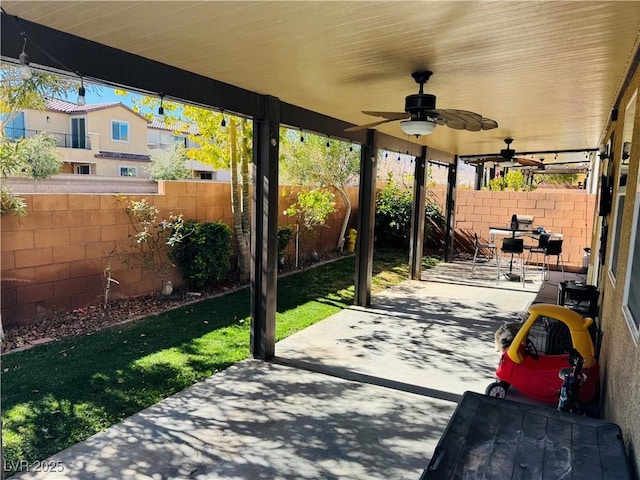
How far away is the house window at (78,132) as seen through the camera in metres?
18.4

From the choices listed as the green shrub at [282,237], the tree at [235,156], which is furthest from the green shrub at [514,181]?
the tree at [235,156]

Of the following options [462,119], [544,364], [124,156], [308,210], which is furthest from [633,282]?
[124,156]

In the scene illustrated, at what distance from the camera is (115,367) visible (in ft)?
13.5

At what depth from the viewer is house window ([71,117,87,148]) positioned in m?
18.4

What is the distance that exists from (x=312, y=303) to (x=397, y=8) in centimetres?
498

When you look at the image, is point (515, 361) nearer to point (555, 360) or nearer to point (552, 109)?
point (555, 360)

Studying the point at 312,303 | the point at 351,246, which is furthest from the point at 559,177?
the point at 312,303

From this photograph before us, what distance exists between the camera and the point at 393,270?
963 cm

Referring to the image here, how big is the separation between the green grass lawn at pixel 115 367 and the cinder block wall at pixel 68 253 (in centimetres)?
61

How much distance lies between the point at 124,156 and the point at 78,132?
6.59ft

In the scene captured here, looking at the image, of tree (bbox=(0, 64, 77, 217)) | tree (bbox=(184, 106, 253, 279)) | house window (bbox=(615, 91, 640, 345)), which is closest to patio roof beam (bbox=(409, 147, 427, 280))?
tree (bbox=(184, 106, 253, 279))

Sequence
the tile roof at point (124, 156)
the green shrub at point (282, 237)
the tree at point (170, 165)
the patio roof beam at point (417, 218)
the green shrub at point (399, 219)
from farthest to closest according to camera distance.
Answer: the tile roof at point (124, 156) < the tree at point (170, 165) < the green shrub at point (399, 219) < the patio roof beam at point (417, 218) < the green shrub at point (282, 237)

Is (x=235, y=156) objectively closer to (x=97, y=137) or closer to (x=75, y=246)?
(x=75, y=246)

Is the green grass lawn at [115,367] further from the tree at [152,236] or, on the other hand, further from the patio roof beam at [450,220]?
the patio roof beam at [450,220]
